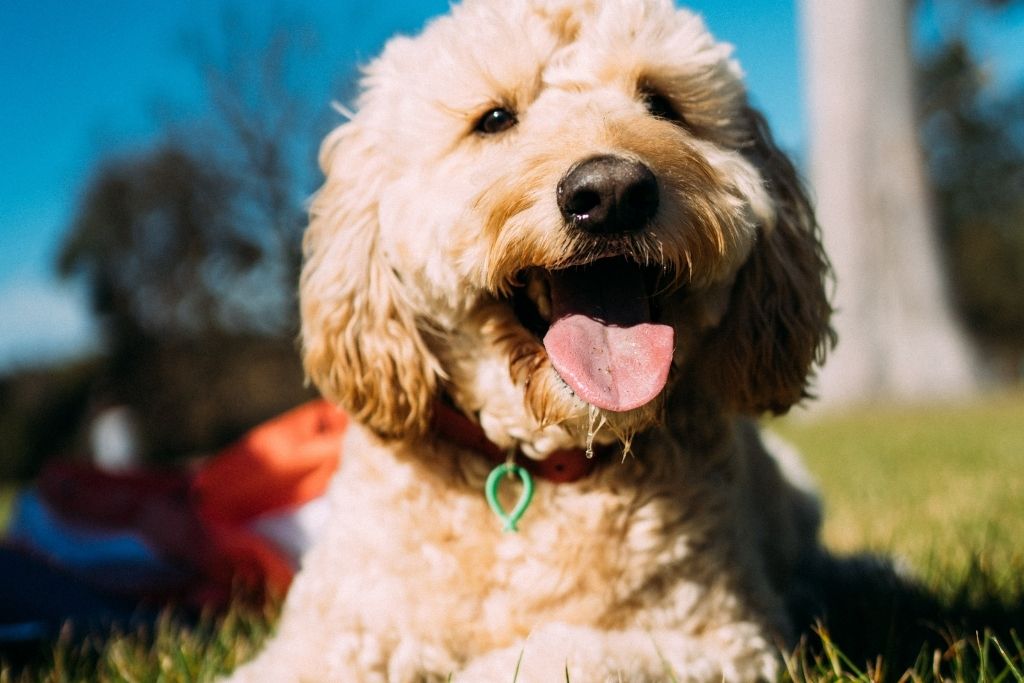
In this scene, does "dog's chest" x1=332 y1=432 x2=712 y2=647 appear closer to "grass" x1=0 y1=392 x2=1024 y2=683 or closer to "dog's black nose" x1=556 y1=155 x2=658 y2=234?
"grass" x1=0 y1=392 x2=1024 y2=683

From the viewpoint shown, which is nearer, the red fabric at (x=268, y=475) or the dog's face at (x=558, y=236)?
the dog's face at (x=558, y=236)

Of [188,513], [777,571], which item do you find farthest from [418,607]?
[188,513]

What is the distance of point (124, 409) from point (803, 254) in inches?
484

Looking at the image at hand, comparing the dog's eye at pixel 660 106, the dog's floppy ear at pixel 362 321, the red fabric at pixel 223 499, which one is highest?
the dog's eye at pixel 660 106

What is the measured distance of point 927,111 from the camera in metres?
25.4

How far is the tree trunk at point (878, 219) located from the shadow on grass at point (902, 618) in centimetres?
1109

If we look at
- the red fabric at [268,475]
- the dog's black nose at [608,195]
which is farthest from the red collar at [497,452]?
the red fabric at [268,475]

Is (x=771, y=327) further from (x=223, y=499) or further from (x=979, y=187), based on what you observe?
(x=979, y=187)

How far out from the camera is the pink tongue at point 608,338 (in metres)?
1.98

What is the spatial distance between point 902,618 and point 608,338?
119cm

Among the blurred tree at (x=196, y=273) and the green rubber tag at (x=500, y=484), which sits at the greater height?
the green rubber tag at (x=500, y=484)

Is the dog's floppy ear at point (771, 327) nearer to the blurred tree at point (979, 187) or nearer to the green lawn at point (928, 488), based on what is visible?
the green lawn at point (928, 488)

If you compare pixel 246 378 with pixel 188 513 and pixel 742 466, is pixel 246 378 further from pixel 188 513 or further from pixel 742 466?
pixel 742 466

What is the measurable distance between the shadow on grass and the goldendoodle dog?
0.22m
